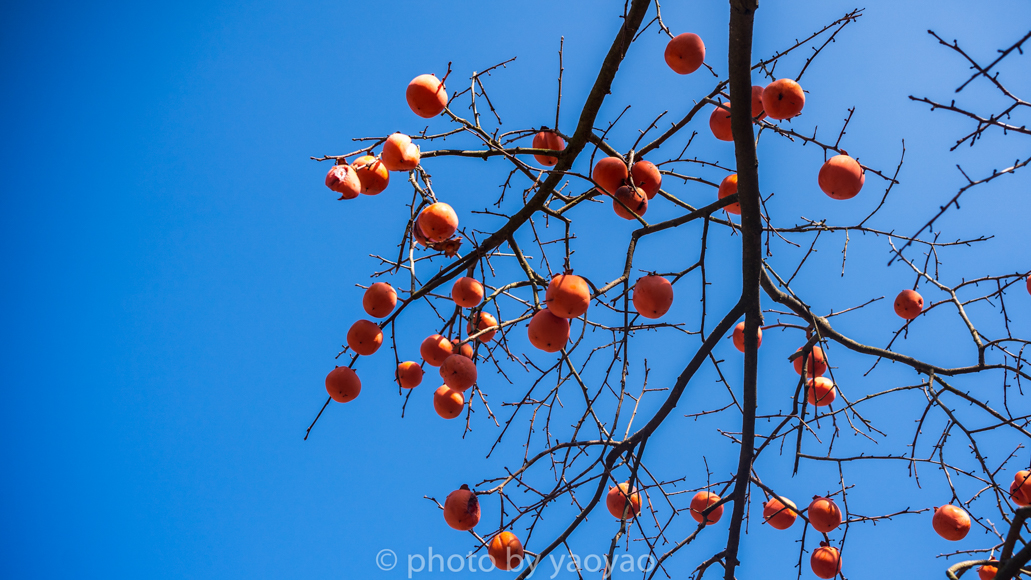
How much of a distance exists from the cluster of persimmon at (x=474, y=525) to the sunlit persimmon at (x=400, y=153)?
1667mm

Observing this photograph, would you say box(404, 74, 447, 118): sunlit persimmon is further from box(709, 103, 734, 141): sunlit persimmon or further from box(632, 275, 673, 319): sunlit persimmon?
box(709, 103, 734, 141): sunlit persimmon

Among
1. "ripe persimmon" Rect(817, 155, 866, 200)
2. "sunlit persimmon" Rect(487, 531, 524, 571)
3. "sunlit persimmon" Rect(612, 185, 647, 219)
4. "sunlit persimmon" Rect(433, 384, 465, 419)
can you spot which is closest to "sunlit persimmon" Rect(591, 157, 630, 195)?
"sunlit persimmon" Rect(612, 185, 647, 219)

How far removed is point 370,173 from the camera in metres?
2.88

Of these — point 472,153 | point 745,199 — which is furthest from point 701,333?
point 472,153

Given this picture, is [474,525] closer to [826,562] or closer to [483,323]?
[483,323]

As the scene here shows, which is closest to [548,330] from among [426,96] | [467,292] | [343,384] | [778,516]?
[467,292]

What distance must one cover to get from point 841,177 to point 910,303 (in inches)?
62.9

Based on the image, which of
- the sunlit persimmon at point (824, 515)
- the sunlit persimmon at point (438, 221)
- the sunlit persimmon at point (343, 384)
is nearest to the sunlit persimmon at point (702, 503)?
the sunlit persimmon at point (824, 515)

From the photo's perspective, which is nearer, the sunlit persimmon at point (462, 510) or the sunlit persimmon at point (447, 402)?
the sunlit persimmon at point (462, 510)

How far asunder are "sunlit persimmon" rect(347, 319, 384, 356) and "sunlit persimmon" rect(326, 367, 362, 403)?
180mm

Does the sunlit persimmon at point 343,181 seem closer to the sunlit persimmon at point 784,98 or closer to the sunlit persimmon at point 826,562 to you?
the sunlit persimmon at point 784,98

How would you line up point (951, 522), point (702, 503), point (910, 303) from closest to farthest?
1. point (951, 522)
2. point (702, 503)
3. point (910, 303)

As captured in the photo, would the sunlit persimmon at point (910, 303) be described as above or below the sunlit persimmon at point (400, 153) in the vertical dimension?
above

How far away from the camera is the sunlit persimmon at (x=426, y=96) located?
2775 millimetres
